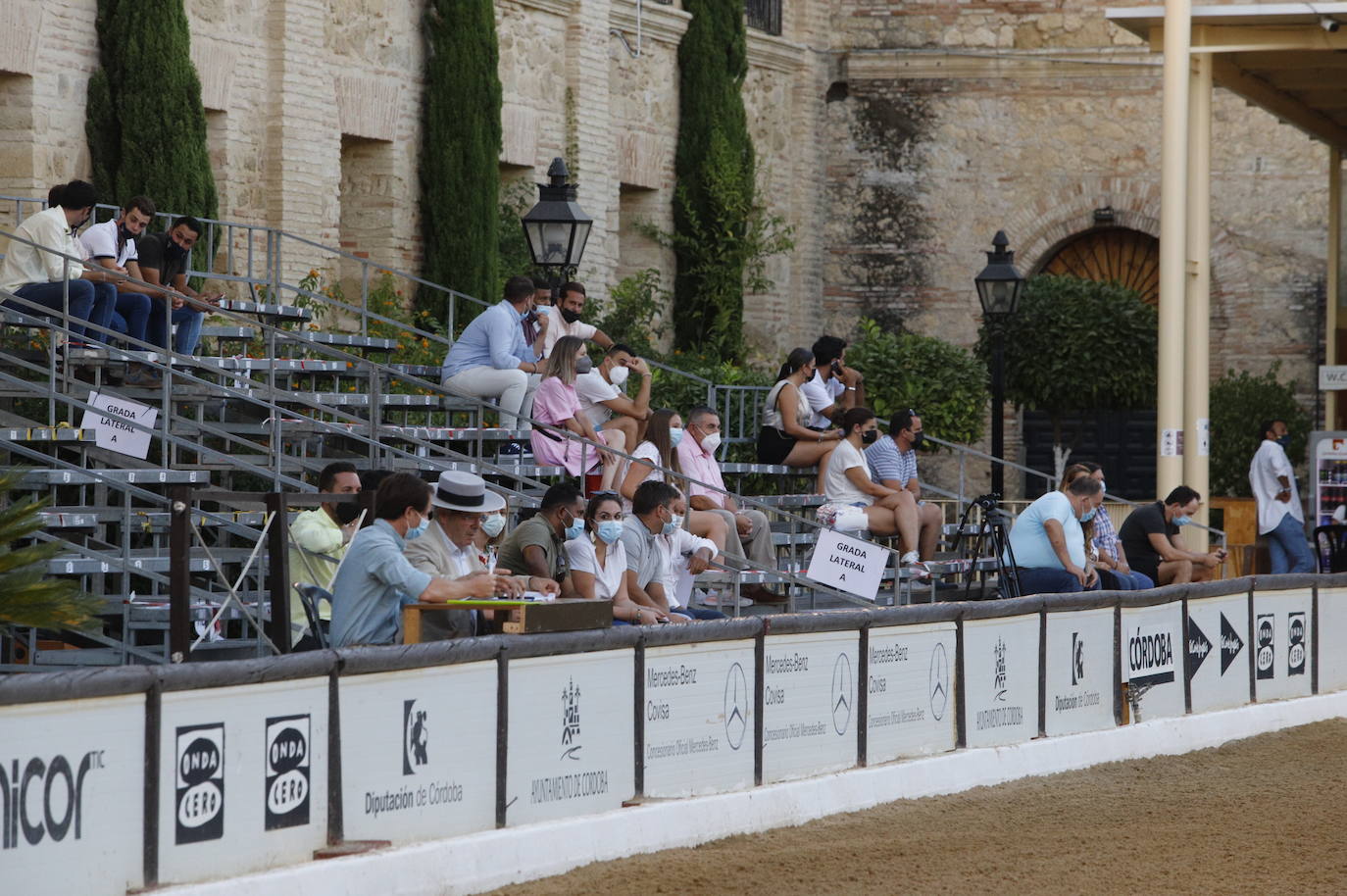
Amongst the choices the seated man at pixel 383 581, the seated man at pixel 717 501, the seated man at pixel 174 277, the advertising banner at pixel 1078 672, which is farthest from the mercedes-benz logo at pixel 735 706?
the seated man at pixel 174 277

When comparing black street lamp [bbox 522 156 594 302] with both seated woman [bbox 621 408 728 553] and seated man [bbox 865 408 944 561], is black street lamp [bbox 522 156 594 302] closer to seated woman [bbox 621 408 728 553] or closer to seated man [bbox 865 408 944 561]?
seated woman [bbox 621 408 728 553]

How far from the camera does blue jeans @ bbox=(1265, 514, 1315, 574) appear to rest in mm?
22156

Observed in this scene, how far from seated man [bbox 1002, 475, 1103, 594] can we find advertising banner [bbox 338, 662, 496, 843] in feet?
25.1

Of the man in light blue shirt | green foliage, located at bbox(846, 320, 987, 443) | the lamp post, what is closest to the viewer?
the man in light blue shirt

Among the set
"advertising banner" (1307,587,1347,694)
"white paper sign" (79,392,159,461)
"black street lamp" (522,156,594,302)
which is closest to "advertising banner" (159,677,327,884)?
"white paper sign" (79,392,159,461)

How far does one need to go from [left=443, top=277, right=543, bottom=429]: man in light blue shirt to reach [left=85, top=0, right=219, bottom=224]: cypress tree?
3.69 metres

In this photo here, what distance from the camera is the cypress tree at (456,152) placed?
74.4 feet

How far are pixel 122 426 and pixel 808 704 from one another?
4.85 m

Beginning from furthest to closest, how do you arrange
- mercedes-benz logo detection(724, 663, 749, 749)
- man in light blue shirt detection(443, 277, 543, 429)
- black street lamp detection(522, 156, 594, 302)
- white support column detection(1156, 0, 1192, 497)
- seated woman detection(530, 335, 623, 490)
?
white support column detection(1156, 0, 1192, 497)
black street lamp detection(522, 156, 594, 302)
man in light blue shirt detection(443, 277, 543, 429)
seated woman detection(530, 335, 623, 490)
mercedes-benz logo detection(724, 663, 749, 749)

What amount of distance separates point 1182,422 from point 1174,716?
5915 millimetres

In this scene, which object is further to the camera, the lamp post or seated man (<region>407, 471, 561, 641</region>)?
the lamp post

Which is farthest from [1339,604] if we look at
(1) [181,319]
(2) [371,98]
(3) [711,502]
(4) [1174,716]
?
(2) [371,98]

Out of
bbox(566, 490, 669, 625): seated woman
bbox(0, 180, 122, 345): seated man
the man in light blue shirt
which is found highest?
bbox(0, 180, 122, 345): seated man

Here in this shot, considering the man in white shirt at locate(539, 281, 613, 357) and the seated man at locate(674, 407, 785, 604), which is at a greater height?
the man in white shirt at locate(539, 281, 613, 357)
